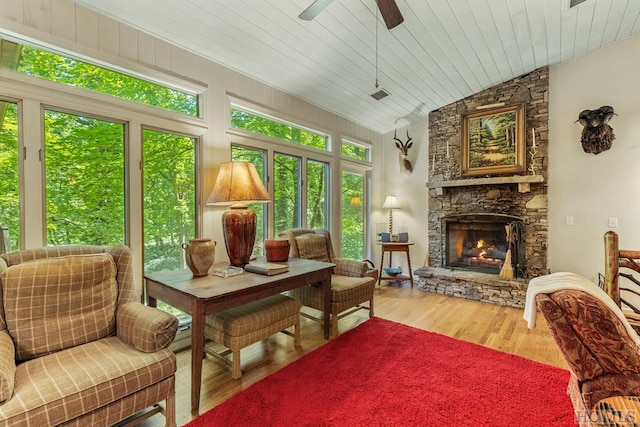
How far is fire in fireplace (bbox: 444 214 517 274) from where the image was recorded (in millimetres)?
4582

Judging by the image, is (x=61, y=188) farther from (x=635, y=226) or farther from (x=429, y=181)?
(x=635, y=226)

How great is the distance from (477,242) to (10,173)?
5.45 metres

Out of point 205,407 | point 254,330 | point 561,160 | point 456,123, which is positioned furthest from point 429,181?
point 205,407

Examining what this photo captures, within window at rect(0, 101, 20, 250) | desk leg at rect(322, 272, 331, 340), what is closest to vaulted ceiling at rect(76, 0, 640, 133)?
window at rect(0, 101, 20, 250)

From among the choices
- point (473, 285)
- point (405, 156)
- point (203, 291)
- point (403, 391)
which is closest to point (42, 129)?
point (203, 291)

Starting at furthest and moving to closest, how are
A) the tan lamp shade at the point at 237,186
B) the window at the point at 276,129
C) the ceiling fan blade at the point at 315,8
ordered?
the window at the point at 276,129 → the tan lamp shade at the point at 237,186 → the ceiling fan blade at the point at 315,8

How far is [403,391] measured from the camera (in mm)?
2109

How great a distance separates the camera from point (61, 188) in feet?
7.09

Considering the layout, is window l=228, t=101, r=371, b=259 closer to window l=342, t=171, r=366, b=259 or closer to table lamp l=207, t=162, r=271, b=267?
window l=342, t=171, r=366, b=259

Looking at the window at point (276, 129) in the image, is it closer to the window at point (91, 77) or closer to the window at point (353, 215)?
the window at point (91, 77)

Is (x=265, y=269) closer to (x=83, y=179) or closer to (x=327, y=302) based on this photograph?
(x=327, y=302)

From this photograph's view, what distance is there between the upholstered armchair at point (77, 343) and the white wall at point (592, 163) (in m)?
4.87

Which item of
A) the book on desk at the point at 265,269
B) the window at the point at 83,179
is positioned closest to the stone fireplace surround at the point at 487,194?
the book on desk at the point at 265,269

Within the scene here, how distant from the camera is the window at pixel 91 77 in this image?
1.97 m
